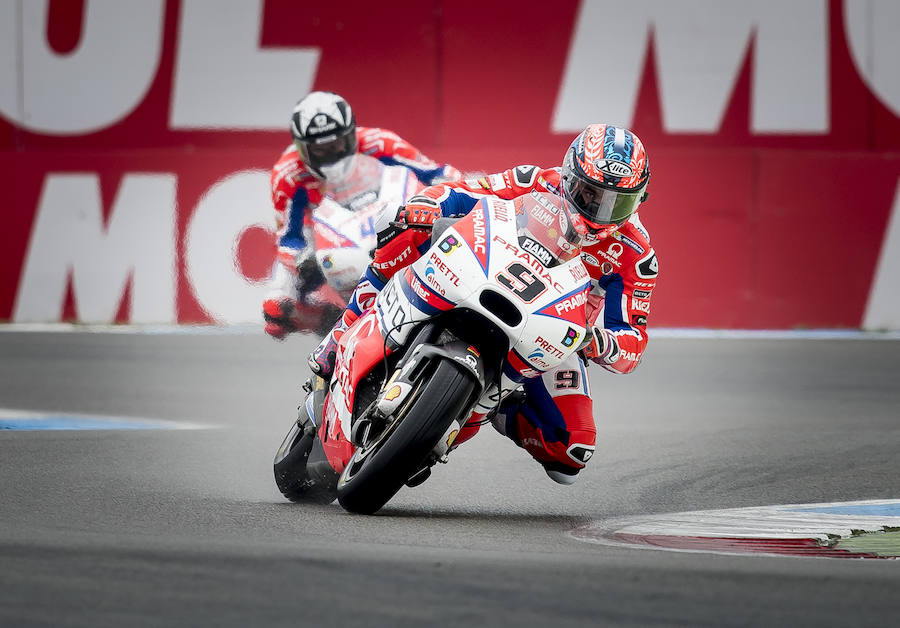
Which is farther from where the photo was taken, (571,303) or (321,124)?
(321,124)

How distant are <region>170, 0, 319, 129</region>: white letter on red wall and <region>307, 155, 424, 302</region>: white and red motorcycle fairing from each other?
490 cm

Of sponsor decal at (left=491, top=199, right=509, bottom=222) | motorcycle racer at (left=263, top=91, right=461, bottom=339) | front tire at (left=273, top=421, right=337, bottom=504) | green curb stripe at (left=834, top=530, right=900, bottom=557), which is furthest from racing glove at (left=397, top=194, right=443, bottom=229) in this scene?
motorcycle racer at (left=263, top=91, right=461, bottom=339)

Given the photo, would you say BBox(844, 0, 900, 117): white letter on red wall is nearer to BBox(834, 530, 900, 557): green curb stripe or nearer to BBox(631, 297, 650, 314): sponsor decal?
BBox(631, 297, 650, 314): sponsor decal

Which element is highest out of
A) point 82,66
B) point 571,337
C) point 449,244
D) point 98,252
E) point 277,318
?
point 449,244

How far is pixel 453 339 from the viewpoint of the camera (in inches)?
204

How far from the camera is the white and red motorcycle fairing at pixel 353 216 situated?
8781 millimetres

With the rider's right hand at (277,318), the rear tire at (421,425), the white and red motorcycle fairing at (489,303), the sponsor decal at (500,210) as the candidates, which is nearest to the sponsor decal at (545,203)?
the white and red motorcycle fairing at (489,303)

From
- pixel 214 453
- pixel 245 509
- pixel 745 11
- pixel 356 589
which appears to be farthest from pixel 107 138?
pixel 356 589

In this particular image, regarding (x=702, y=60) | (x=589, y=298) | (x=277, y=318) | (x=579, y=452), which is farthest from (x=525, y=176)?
(x=702, y=60)

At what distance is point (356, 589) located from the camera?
396 centimetres

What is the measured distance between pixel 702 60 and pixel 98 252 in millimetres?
5460

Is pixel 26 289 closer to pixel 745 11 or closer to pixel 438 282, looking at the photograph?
pixel 745 11

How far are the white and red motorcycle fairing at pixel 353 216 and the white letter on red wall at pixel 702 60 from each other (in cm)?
474

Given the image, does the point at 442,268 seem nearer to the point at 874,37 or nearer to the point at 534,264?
the point at 534,264
